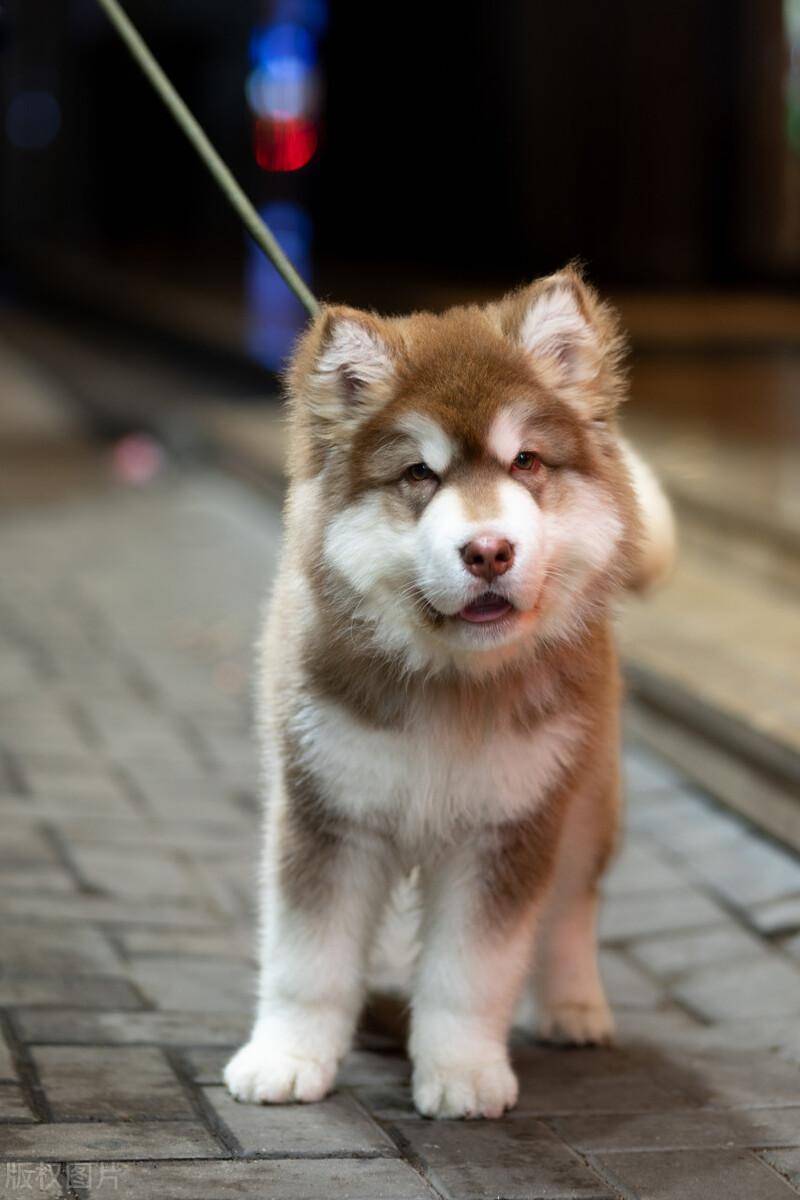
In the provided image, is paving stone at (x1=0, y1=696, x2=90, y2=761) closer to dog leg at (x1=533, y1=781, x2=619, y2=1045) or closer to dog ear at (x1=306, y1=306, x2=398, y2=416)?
dog leg at (x1=533, y1=781, x2=619, y2=1045)

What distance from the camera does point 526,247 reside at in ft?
56.5

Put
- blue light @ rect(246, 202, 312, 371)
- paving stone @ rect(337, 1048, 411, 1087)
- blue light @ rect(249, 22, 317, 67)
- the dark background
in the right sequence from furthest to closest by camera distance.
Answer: blue light @ rect(249, 22, 317, 67)
the dark background
blue light @ rect(246, 202, 312, 371)
paving stone @ rect(337, 1048, 411, 1087)

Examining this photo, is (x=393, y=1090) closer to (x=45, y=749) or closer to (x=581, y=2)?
(x=45, y=749)

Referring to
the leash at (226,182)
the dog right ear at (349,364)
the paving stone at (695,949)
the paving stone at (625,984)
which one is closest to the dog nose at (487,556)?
the dog right ear at (349,364)

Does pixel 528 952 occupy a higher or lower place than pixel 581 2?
lower

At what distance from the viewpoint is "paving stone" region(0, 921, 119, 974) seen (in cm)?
330

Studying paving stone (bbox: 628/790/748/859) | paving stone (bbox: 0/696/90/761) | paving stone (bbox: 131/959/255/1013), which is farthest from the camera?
paving stone (bbox: 0/696/90/761)

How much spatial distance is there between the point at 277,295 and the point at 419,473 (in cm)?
1601

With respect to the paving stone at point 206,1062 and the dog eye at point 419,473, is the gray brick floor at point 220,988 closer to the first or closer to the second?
the paving stone at point 206,1062

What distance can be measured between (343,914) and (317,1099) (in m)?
0.30

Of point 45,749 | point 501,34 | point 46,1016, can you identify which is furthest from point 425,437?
point 501,34

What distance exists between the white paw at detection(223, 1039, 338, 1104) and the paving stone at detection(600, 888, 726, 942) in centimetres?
127

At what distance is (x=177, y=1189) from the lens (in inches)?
88.4

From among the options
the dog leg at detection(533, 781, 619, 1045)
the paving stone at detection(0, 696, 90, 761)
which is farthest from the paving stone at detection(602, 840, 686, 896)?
the paving stone at detection(0, 696, 90, 761)
